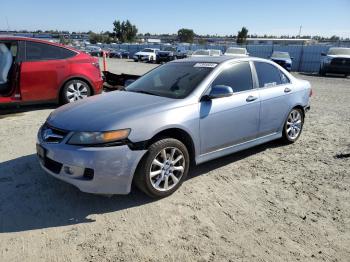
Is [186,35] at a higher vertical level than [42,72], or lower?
higher

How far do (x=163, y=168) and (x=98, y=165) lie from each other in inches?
31.3

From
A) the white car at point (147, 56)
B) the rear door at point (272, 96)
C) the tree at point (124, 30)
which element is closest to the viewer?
the rear door at point (272, 96)

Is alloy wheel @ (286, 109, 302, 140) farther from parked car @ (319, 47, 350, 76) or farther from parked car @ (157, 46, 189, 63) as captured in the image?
parked car @ (157, 46, 189, 63)

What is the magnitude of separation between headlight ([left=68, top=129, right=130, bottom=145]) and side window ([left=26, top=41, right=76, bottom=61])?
465 centimetres

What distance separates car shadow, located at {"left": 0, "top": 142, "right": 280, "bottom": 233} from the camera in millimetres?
3441

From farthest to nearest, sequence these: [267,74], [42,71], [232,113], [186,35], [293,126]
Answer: [186,35], [42,71], [293,126], [267,74], [232,113]

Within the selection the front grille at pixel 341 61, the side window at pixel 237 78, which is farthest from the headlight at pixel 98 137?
the front grille at pixel 341 61

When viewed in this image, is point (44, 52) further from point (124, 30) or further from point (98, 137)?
point (124, 30)

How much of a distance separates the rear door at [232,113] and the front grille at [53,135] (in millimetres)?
1617

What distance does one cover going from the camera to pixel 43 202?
12.4 ft

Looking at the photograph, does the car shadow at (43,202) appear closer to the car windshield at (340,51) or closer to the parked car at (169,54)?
the car windshield at (340,51)

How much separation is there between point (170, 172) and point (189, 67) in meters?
1.66

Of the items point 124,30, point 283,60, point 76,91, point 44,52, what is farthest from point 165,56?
point 124,30

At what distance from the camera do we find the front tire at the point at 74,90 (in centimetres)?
783
